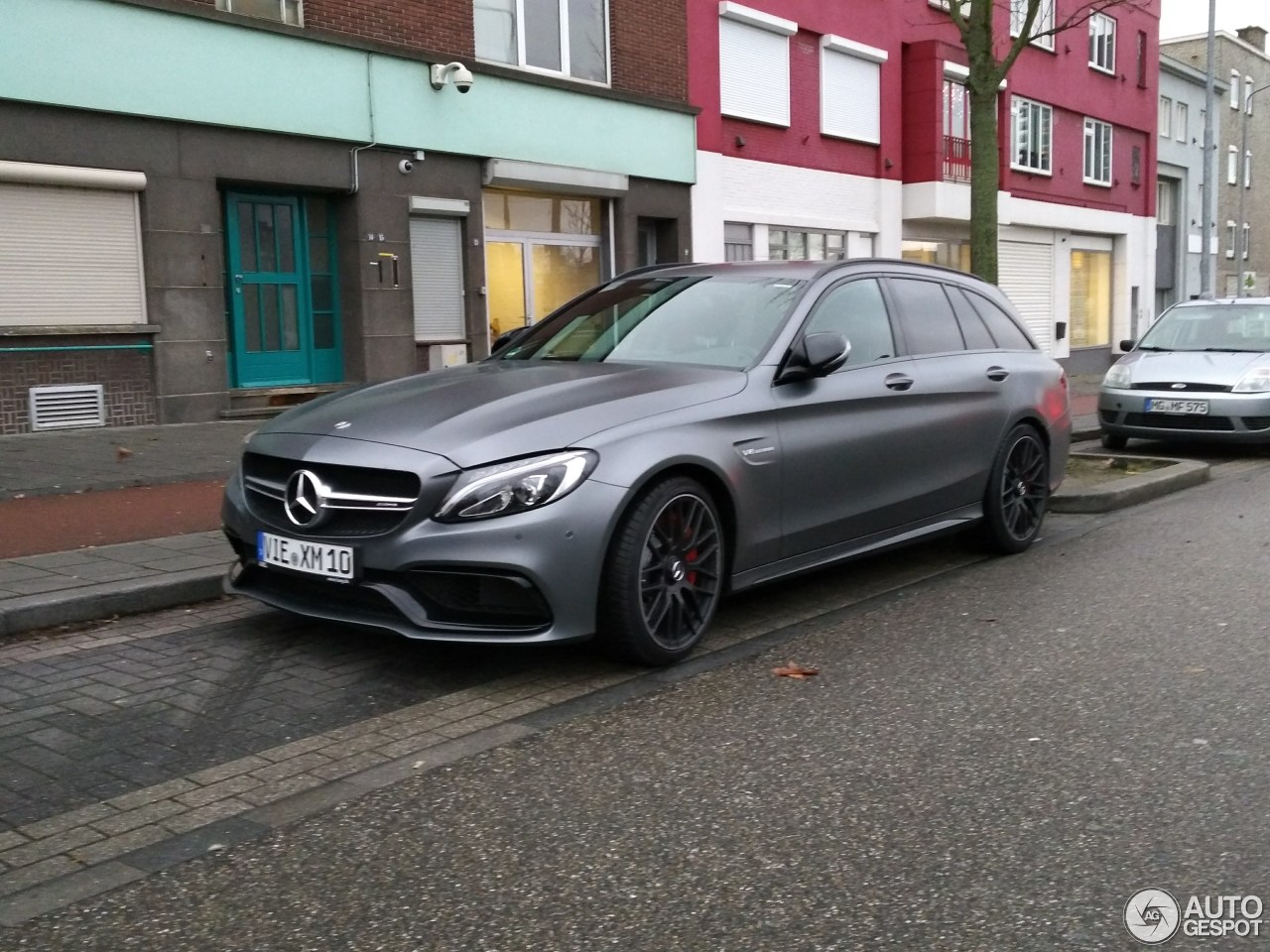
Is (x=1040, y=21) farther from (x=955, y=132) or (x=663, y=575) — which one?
(x=663, y=575)

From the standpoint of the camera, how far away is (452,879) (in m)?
3.12

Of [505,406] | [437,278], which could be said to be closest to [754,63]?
[437,278]

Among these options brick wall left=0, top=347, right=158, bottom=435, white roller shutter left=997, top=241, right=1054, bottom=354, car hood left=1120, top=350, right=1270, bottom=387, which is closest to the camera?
car hood left=1120, top=350, right=1270, bottom=387

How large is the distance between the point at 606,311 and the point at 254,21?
9.12m

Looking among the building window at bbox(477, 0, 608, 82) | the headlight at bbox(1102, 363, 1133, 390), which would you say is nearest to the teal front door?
the building window at bbox(477, 0, 608, 82)

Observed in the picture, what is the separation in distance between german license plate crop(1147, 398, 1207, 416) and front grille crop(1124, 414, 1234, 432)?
54 millimetres

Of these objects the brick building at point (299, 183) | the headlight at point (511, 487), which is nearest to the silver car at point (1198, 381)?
the brick building at point (299, 183)

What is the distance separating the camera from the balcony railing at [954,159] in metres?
25.6

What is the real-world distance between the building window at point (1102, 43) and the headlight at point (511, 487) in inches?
1239

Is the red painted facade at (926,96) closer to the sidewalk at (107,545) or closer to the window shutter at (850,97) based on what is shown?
the window shutter at (850,97)

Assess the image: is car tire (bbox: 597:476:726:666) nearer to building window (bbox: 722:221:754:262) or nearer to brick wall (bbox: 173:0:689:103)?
brick wall (bbox: 173:0:689:103)

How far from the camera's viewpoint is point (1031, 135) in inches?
1163

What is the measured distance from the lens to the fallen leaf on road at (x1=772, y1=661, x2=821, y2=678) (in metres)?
4.92

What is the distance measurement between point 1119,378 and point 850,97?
12.7 m
